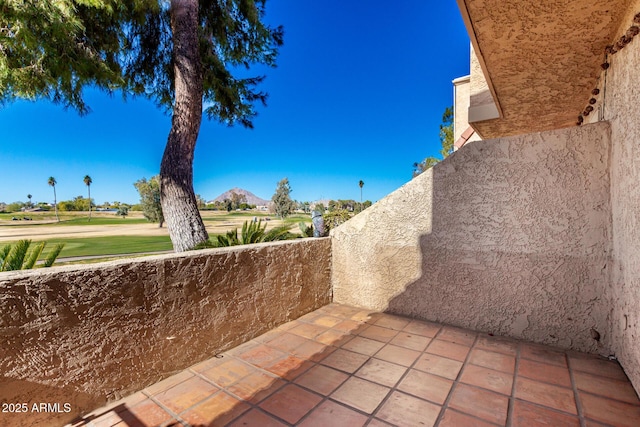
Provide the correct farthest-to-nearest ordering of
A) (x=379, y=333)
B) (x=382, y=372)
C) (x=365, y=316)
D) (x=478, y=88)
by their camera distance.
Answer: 1. (x=478, y=88)
2. (x=365, y=316)
3. (x=379, y=333)
4. (x=382, y=372)

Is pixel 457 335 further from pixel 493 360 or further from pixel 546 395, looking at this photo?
pixel 546 395

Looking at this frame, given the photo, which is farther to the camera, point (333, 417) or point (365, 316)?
point (365, 316)

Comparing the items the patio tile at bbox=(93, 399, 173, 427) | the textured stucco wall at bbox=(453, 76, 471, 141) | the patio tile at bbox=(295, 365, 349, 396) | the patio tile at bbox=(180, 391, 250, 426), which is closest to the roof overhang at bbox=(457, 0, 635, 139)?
the patio tile at bbox=(295, 365, 349, 396)

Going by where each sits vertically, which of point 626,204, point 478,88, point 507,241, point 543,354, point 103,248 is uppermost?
point 478,88

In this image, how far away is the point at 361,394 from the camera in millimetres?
2391

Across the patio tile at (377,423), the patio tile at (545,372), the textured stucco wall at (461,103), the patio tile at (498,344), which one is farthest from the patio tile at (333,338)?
the textured stucco wall at (461,103)

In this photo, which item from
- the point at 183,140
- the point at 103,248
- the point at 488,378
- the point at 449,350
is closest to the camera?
the point at 488,378

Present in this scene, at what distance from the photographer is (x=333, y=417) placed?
2.11 metres

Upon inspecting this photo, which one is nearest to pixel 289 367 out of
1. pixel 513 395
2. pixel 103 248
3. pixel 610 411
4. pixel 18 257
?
pixel 513 395

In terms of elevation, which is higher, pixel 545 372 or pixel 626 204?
pixel 626 204

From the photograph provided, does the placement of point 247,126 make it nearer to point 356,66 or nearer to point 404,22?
point 404,22

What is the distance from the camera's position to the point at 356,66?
28078mm

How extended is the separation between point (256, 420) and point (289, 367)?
750 mm

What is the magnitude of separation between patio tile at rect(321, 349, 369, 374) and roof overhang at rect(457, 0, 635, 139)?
11.9ft
